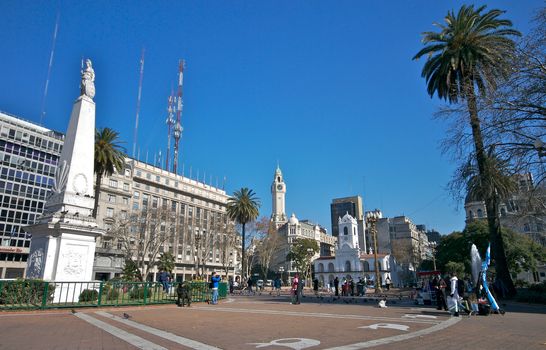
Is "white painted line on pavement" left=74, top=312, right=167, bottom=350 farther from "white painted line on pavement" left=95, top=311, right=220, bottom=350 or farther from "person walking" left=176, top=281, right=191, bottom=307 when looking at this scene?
"person walking" left=176, top=281, right=191, bottom=307

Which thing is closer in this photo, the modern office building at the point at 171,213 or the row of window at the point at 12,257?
the row of window at the point at 12,257

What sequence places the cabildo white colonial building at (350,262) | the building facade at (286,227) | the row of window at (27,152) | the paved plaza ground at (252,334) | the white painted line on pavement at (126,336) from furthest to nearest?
the building facade at (286,227) → the cabildo white colonial building at (350,262) → the row of window at (27,152) → the paved plaza ground at (252,334) → the white painted line on pavement at (126,336)

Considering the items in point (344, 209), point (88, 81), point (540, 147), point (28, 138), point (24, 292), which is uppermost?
point (344, 209)

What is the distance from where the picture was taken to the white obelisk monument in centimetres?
1503

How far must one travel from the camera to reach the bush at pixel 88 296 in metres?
14.9

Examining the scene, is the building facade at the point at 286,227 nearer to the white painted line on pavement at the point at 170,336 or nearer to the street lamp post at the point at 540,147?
the street lamp post at the point at 540,147

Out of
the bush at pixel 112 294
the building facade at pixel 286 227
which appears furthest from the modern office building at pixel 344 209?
the bush at pixel 112 294

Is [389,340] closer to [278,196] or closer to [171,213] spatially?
[171,213]

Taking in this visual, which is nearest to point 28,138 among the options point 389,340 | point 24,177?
point 24,177

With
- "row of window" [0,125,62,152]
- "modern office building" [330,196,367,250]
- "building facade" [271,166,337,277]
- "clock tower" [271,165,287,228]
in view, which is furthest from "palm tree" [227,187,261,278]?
"modern office building" [330,196,367,250]

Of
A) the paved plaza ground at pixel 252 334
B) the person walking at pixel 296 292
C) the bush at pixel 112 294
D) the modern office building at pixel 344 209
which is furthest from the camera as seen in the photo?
the modern office building at pixel 344 209

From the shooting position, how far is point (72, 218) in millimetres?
15742

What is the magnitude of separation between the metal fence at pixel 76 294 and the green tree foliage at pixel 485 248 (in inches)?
1827

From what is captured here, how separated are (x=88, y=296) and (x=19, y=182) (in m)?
49.5
